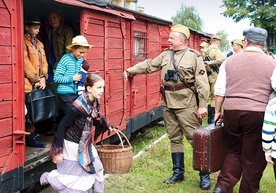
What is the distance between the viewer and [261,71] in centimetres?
418

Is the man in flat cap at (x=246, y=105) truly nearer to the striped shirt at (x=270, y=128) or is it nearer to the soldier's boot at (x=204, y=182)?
the striped shirt at (x=270, y=128)

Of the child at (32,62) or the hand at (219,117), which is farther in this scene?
the child at (32,62)

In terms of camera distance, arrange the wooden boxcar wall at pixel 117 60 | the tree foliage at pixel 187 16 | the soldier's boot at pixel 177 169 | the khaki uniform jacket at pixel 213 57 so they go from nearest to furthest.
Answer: the soldier's boot at pixel 177 169 → the wooden boxcar wall at pixel 117 60 → the khaki uniform jacket at pixel 213 57 → the tree foliage at pixel 187 16

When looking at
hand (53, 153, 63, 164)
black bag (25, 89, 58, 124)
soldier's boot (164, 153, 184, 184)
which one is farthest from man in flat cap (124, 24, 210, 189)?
hand (53, 153, 63, 164)

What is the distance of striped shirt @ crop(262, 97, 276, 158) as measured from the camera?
12.2ft

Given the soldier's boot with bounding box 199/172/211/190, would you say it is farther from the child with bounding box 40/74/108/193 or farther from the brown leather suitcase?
the child with bounding box 40/74/108/193

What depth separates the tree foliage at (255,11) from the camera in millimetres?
30766

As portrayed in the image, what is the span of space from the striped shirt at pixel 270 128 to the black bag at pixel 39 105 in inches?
98.8

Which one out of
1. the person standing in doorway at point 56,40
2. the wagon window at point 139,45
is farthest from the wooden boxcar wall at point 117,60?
the person standing in doorway at point 56,40

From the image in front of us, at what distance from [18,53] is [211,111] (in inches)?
246

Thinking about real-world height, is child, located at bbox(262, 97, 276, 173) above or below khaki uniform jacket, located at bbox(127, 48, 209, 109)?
below

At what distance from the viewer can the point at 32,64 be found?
5199 mm

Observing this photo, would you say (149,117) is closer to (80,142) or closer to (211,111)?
(211,111)

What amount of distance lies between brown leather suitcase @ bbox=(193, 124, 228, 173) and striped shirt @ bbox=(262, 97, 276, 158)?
83 centimetres
